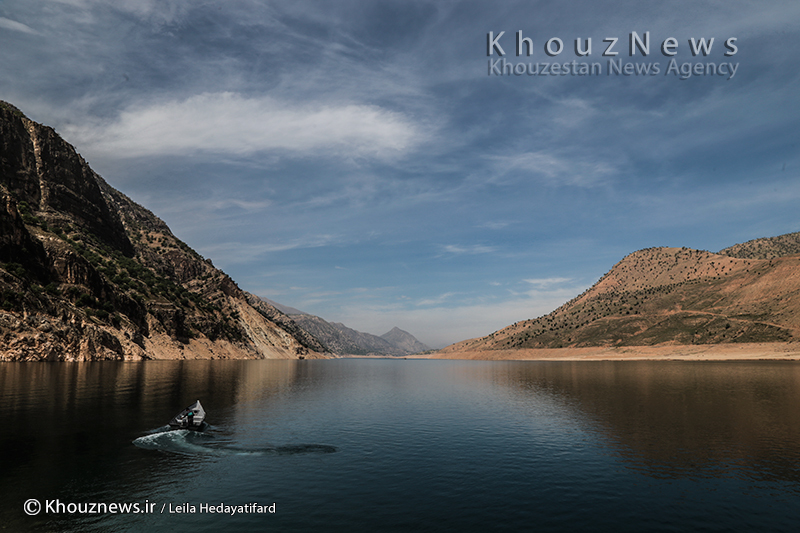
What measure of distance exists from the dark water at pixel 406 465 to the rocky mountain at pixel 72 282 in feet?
183

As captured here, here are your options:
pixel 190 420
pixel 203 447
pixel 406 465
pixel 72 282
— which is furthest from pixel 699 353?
pixel 72 282

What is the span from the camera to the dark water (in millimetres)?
18969

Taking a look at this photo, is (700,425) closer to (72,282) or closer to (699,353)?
(699,353)

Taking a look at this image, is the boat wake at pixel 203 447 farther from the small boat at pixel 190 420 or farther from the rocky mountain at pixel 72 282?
the rocky mountain at pixel 72 282

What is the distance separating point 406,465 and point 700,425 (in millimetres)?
27929

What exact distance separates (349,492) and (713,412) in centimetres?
4111

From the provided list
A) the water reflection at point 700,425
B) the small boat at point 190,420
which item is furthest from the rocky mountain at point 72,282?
the water reflection at point 700,425

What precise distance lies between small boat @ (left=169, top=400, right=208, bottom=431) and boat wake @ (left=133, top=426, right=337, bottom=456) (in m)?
0.80

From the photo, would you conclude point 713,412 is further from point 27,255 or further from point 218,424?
point 27,255

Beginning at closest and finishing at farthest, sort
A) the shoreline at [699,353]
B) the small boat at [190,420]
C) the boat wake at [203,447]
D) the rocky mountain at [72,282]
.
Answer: the boat wake at [203,447], the small boat at [190,420], the rocky mountain at [72,282], the shoreline at [699,353]

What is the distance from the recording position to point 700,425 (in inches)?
1486

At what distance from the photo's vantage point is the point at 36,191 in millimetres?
141875

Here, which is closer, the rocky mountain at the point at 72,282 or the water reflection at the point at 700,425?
the water reflection at the point at 700,425

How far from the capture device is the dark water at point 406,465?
18969 millimetres
